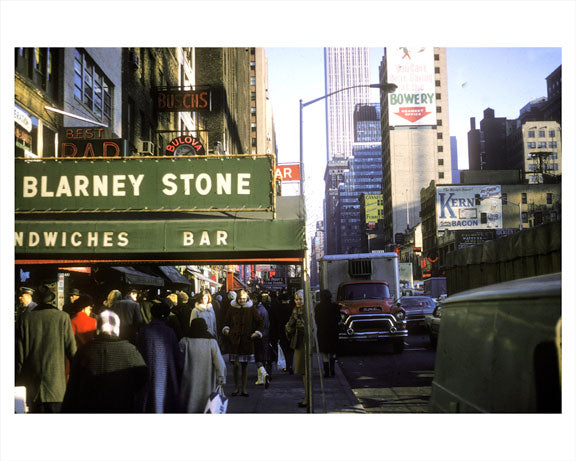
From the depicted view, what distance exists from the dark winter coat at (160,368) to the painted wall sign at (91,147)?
9511 millimetres

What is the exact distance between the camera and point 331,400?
10.1 metres

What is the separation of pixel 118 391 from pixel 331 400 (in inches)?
199

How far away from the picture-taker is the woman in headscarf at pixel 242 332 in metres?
11.0

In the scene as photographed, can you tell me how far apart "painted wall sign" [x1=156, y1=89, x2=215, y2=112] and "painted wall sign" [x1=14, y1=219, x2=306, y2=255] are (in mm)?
21638

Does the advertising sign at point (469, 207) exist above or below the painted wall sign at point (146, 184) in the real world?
above

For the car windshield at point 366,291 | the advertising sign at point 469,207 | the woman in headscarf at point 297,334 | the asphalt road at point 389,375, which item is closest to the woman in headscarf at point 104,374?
the asphalt road at point 389,375

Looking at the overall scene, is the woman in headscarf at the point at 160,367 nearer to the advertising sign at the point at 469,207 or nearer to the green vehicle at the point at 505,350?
the green vehicle at the point at 505,350

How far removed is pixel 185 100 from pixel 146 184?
22.8 metres

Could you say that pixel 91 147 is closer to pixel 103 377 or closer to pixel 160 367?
pixel 160 367

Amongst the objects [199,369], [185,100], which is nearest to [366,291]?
[199,369]

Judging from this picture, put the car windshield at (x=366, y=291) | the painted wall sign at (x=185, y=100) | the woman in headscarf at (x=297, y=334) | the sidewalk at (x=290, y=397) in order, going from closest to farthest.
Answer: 1. the sidewalk at (x=290, y=397)
2. the woman in headscarf at (x=297, y=334)
3. the car windshield at (x=366, y=291)
4. the painted wall sign at (x=185, y=100)

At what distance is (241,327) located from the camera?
11242 mm
